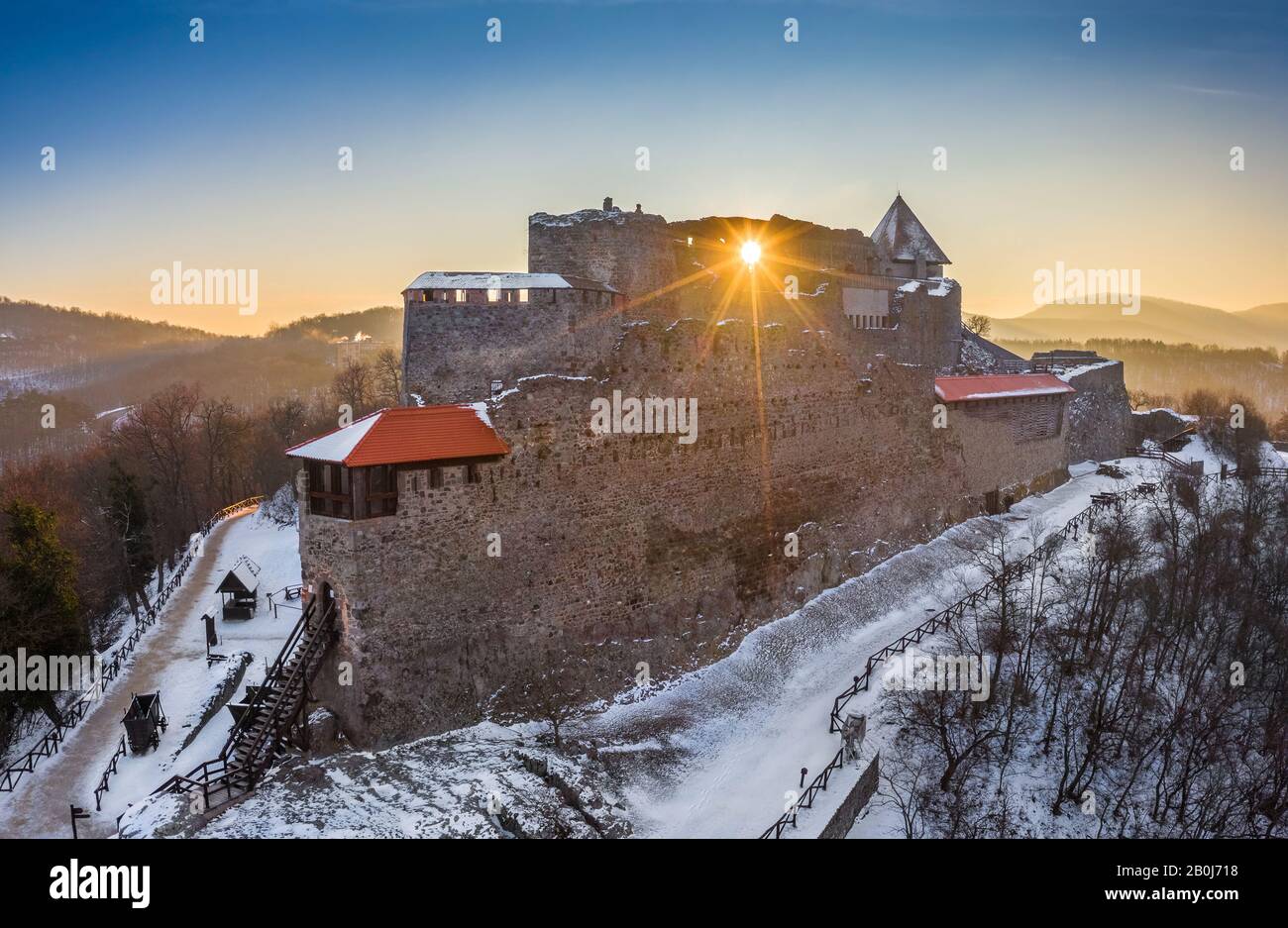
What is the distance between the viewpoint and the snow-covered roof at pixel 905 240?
44.8 meters

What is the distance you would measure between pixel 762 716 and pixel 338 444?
11.2 metres

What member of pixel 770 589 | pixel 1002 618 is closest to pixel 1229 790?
pixel 1002 618

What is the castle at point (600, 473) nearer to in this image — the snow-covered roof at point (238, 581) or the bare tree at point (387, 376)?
the snow-covered roof at point (238, 581)

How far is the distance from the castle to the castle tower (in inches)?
633

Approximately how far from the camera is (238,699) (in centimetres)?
2153

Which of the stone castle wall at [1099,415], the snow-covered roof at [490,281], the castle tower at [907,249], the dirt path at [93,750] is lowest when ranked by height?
the dirt path at [93,750]

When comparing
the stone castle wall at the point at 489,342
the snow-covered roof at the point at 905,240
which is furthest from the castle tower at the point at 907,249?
the stone castle wall at the point at 489,342

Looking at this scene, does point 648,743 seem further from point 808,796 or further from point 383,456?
point 383,456

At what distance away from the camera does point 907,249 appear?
147 feet

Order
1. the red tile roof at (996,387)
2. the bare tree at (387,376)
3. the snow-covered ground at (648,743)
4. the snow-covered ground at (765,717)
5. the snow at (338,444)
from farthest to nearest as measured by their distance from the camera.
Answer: the bare tree at (387,376), the red tile roof at (996,387), the snow-covered ground at (765,717), the snow at (338,444), the snow-covered ground at (648,743)

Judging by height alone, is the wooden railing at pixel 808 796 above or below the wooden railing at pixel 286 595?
below

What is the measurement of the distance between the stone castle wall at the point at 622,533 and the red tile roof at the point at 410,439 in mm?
482

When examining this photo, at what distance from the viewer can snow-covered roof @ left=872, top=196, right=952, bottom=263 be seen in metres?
44.8
